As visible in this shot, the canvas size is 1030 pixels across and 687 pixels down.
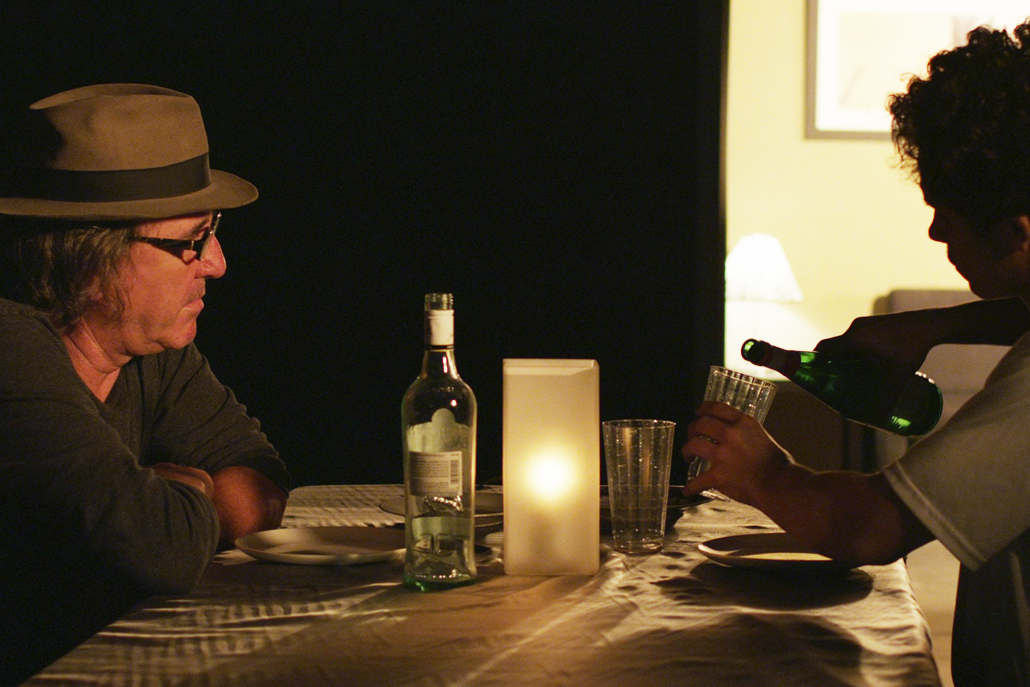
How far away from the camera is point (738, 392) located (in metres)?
1.22

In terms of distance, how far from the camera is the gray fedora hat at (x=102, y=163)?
1.41m

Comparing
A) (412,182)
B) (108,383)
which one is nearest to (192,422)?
(108,383)

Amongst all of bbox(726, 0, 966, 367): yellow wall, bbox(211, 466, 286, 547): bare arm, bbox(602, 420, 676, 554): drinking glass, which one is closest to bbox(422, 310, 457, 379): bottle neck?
bbox(602, 420, 676, 554): drinking glass

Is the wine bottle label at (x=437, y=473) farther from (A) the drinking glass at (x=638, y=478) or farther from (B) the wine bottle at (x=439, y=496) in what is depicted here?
(A) the drinking glass at (x=638, y=478)

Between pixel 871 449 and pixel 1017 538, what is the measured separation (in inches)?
119

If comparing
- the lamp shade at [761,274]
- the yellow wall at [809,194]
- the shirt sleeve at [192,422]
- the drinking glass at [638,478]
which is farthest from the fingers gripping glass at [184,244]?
the yellow wall at [809,194]

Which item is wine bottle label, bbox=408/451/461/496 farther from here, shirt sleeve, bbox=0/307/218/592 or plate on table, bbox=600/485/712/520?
plate on table, bbox=600/485/712/520

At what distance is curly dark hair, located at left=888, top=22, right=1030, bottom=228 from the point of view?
1.09 m

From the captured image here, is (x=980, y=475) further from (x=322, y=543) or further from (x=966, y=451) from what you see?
(x=322, y=543)

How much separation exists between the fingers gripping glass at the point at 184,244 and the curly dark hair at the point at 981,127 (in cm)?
97

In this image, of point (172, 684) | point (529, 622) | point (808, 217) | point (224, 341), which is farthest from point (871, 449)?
point (172, 684)

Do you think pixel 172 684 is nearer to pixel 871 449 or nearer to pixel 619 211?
→ pixel 619 211

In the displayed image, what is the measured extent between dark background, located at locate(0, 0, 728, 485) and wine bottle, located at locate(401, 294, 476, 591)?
224cm

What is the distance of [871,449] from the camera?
3965 millimetres
